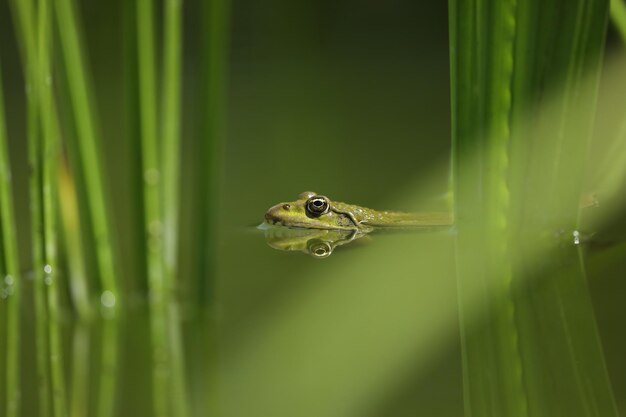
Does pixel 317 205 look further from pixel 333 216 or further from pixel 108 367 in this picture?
pixel 108 367

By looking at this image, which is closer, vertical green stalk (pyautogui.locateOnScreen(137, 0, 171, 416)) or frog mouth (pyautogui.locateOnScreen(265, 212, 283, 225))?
vertical green stalk (pyautogui.locateOnScreen(137, 0, 171, 416))

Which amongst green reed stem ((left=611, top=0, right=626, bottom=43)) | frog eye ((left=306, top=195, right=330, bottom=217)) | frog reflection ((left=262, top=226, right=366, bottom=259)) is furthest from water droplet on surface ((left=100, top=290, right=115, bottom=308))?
green reed stem ((left=611, top=0, right=626, bottom=43))

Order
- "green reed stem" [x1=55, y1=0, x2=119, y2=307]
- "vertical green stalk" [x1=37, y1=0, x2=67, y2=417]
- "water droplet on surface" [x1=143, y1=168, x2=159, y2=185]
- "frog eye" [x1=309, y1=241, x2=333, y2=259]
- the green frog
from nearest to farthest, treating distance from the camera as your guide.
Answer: "vertical green stalk" [x1=37, y1=0, x2=67, y2=417] → "green reed stem" [x1=55, y1=0, x2=119, y2=307] → "water droplet on surface" [x1=143, y1=168, x2=159, y2=185] → "frog eye" [x1=309, y1=241, x2=333, y2=259] → the green frog

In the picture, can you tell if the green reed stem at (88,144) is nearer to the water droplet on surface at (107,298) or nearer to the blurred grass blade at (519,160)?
the water droplet on surface at (107,298)

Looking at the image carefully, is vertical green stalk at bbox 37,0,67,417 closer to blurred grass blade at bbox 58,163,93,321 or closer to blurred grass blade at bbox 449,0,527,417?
blurred grass blade at bbox 58,163,93,321

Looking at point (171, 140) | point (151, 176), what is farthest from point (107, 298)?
point (171, 140)

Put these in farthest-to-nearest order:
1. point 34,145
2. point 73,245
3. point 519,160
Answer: point 73,245 → point 34,145 → point 519,160

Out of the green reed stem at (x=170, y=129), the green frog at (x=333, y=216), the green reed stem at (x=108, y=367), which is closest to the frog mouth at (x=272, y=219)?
the green frog at (x=333, y=216)
